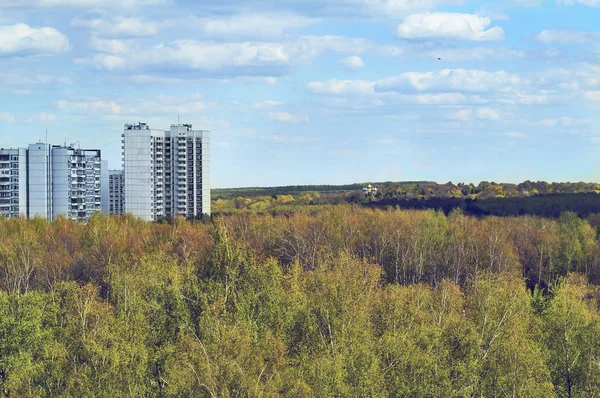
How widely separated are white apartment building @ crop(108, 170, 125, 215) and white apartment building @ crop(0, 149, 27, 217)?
55.8ft

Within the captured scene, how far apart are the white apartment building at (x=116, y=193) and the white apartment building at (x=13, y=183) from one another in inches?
669

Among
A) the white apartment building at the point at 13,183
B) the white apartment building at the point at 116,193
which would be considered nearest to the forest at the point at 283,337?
the white apartment building at the point at 13,183

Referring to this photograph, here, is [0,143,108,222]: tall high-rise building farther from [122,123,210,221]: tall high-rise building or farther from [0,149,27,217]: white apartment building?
[122,123,210,221]: tall high-rise building

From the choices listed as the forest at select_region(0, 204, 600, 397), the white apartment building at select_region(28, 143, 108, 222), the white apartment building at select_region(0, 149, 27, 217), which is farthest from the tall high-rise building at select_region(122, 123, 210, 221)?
the forest at select_region(0, 204, 600, 397)

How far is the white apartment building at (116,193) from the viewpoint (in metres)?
114

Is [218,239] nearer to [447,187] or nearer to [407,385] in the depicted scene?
[407,385]

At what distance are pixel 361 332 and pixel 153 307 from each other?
379 inches

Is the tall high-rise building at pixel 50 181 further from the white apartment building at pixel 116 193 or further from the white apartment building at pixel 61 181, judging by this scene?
the white apartment building at pixel 116 193

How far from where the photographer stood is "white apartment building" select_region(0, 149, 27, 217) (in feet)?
316

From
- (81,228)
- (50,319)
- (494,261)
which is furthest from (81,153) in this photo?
(50,319)

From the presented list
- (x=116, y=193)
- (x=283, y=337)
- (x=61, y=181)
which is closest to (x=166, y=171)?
(x=116, y=193)

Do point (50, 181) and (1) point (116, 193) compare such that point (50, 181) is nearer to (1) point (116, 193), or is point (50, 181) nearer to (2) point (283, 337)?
(1) point (116, 193)

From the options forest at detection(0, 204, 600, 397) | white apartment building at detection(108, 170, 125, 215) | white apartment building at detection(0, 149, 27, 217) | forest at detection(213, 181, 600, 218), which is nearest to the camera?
forest at detection(0, 204, 600, 397)

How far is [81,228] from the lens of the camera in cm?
7906
